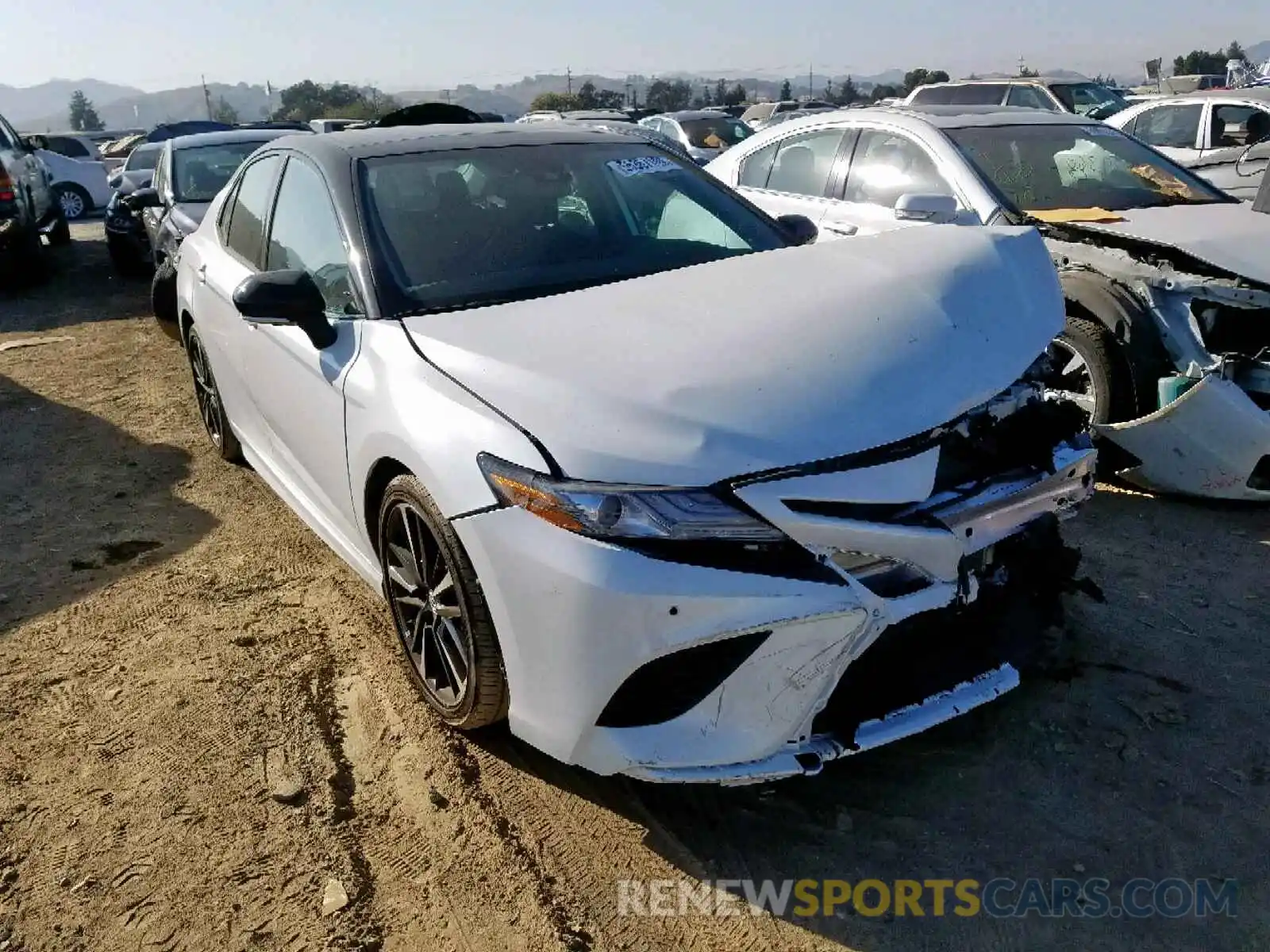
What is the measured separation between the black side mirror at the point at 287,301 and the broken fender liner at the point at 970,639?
1.80 m

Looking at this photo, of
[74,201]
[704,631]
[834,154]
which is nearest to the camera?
[704,631]

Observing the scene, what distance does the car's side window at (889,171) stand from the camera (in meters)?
5.40

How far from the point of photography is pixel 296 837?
2.59m

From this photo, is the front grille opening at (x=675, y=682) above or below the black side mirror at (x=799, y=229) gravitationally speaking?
below

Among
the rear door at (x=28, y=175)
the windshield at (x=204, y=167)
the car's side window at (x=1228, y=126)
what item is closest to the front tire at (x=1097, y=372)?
the windshield at (x=204, y=167)

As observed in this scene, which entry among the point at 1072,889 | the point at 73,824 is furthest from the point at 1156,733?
the point at 73,824

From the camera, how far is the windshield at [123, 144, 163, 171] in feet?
44.0

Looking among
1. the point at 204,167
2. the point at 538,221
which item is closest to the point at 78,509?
the point at 538,221

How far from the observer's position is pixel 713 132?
61.5 ft

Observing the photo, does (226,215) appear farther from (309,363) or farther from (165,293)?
(165,293)

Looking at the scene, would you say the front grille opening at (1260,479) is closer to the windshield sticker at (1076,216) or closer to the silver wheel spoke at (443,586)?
the windshield sticker at (1076,216)

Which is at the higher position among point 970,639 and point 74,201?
point 74,201

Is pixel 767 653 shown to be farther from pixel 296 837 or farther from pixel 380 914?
pixel 296 837

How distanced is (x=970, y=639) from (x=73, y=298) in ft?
33.5
